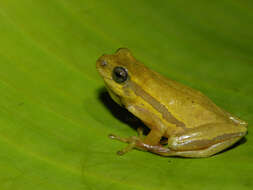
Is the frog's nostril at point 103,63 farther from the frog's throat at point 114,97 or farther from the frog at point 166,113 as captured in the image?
the frog's throat at point 114,97

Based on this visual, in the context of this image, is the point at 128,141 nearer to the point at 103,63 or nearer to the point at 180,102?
the point at 180,102

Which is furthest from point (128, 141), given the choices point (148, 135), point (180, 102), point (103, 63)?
point (103, 63)

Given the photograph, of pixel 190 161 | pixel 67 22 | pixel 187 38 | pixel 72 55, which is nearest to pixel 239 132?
pixel 190 161

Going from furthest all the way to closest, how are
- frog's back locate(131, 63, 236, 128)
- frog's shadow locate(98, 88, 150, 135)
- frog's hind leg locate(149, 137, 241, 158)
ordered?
frog's shadow locate(98, 88, 150, 135) < frog's back locate(131, 63, 236, 128) < frog's hind leg locate(149, 137, 241, 158)

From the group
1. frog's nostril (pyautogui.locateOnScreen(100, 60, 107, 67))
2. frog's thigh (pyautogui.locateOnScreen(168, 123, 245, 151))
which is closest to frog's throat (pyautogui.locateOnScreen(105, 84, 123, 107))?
frog's nostril (pyautogui.locateOnScreen(100, 60, 107, 67))

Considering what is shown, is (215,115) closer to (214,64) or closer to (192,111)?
(192,111)

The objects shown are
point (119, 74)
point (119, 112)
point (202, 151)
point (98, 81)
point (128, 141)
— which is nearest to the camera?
point (202, 151)

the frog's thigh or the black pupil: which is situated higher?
the black pupil

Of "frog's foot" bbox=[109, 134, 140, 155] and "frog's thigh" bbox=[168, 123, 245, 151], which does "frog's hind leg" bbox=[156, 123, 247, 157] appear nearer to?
"frog's thigh" bbox=[168, 123, 245, 151]
